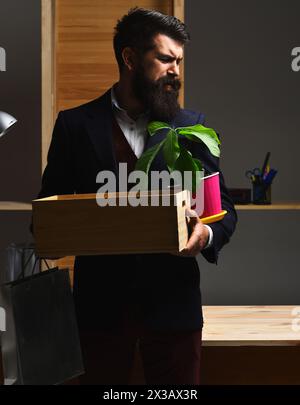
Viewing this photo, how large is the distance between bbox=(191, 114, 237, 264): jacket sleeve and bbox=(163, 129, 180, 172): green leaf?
8.3 inches

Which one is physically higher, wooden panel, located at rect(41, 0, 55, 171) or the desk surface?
wooden panel, located at rect(41, 0, 55, 171)

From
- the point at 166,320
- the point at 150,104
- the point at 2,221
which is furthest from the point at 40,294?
the point at 2,221

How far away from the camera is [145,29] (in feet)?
6.06

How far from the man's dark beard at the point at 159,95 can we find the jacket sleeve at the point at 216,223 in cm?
11

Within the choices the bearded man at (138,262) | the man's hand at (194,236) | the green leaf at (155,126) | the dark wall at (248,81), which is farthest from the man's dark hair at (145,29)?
the dark wall at (248,81)

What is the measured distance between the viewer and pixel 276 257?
137 inches

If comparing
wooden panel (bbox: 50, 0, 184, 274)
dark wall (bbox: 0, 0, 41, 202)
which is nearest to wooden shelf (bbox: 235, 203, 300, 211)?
wooden panel (bbox: 50, 0, 184, 274)

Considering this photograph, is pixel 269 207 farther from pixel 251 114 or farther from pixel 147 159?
pixel 147 159

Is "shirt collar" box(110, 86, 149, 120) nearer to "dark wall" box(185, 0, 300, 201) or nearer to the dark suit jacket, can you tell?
the dark suit jacket

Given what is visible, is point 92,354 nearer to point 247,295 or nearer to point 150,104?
point 150,104

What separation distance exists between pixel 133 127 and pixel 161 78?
0.52 ft

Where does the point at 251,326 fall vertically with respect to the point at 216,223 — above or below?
below

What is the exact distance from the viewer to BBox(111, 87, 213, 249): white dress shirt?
1829 millimetres

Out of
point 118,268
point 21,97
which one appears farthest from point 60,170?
point 21,97
